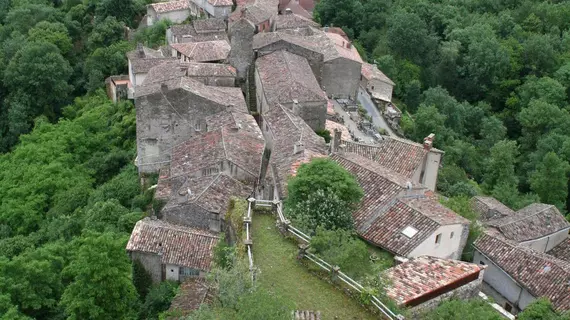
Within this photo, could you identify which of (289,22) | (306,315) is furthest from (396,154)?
(289,22)

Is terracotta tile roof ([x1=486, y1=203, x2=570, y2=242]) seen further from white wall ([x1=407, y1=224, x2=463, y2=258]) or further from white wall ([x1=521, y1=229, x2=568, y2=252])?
white wall ([x1=407, y1=224, x2=463, y2=258])

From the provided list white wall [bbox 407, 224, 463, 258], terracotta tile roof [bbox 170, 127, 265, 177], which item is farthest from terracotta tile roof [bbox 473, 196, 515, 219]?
terracotta tile roof [bbox 170, 127, 265, 177]

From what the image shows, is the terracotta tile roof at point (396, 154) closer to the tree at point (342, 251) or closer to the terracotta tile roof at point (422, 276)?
the terracotta tile roof at point (422, 276)

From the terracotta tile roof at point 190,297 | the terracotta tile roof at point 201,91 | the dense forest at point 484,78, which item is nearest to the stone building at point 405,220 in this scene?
the terracotta tile roof at point 190,297

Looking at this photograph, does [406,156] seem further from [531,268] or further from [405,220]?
[405,220]

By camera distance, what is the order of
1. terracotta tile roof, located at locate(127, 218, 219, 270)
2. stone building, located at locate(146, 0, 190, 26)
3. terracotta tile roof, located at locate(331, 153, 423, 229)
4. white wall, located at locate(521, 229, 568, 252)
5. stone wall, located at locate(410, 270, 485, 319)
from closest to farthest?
stone wall, located at locate(410, 270, 485, 319) → terracotta tile roof, located at locate(331, 153, 423, 229) → terracotta tile roof, located at locate(127, 218, 219, 270) → white wall, located at locate(521, 229, 568, 252) → stone building, located at locate(146, 0, 190, 26)
